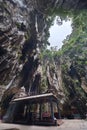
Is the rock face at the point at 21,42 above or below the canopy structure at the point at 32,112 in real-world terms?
above

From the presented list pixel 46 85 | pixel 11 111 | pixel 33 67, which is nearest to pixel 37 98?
pixel 11 111

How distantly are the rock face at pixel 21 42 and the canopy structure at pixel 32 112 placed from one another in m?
2.40

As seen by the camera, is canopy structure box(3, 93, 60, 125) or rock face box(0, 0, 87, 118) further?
rock face box(0, 0, 87, 118)

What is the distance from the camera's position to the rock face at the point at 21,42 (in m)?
15.2

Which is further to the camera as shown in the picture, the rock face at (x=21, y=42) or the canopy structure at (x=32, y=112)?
the rock face at (x=21, y=42)

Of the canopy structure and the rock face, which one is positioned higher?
the rock face

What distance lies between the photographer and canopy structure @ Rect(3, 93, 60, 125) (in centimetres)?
1436

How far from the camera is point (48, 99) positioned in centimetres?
1480

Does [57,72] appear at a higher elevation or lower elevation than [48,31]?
lower

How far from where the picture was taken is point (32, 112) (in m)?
16.5

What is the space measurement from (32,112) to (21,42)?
590 cm

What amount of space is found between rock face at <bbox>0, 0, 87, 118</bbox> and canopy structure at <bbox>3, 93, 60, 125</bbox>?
7.87 ft

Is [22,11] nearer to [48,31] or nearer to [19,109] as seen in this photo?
[19,109]

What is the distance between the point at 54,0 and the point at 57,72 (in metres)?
15.7
